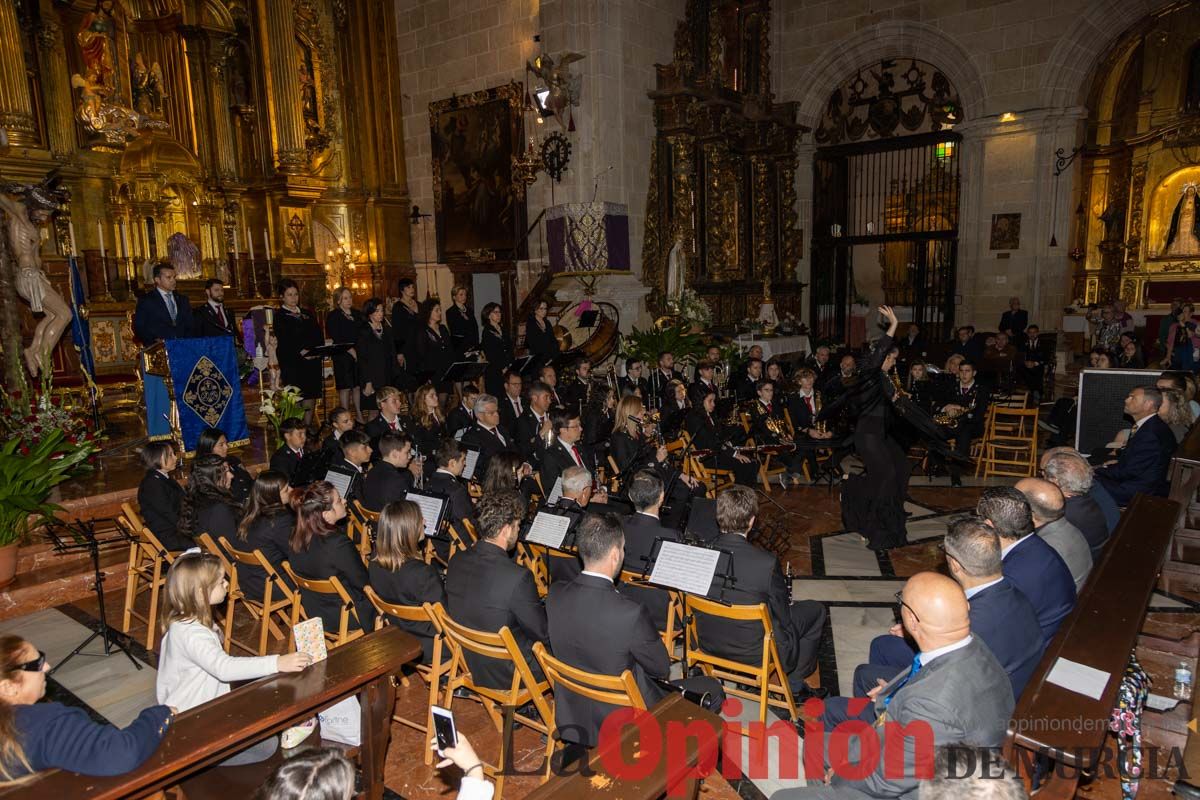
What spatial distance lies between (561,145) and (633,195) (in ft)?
5.13

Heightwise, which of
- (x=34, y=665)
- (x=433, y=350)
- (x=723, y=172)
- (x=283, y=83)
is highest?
(x=283, y=83)

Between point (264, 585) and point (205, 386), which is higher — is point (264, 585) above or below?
below

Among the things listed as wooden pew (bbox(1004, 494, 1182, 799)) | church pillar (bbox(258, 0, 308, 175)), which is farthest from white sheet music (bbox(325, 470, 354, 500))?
church pillar (bbox(258, 0, 308, 175))

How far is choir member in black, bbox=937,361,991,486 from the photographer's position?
8609 millimetres

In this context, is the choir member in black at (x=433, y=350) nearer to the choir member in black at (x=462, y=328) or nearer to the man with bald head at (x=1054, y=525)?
the choir member in black at (x=462, y=328)

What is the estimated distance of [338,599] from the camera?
4312 millimetres

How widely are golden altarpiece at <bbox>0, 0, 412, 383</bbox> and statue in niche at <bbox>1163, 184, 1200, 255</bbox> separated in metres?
17.9

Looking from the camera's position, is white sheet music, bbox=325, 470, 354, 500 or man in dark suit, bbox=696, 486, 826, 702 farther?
white sheet music, bbox=325, 470, 354, 500

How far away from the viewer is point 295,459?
641 cm

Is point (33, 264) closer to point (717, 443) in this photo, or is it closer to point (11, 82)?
point (11, 82)

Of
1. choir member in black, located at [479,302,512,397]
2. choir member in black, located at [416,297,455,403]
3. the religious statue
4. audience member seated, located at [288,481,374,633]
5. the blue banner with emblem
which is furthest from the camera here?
choir member in black, located at [479,302,512,397]

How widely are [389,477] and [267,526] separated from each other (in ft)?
4.02

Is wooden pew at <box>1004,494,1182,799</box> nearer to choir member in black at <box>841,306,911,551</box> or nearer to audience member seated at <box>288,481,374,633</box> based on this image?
choir member in black at <box>841,306,911,551</box>

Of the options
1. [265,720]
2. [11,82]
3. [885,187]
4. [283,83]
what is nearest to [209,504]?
[265,720]
